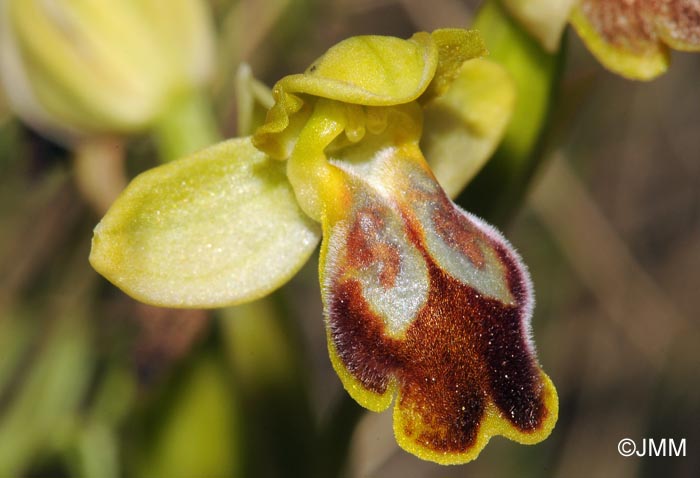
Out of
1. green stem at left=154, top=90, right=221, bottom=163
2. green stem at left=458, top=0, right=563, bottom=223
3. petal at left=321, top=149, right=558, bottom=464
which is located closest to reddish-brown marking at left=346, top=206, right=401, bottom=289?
petal at left=321, top=149, right=558, bottom=464

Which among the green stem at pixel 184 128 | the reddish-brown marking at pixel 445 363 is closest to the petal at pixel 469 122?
the reddish-brown marking at pixel 445 363

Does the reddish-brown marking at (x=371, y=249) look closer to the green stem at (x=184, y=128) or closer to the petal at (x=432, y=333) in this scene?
the petal at (x=432, y=333)

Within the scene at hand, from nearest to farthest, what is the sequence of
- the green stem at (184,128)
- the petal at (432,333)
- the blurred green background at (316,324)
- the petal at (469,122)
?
the petal at (432,333)
the petal at (469,122)
the blurred green background at (316,324)
the green stem at (184,128)

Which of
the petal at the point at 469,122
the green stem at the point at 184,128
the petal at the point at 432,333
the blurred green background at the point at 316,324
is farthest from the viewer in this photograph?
the green stem at the point at 184,128

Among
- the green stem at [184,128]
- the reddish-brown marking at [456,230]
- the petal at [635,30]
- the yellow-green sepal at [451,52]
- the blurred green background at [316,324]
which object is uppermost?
the yellow-green sepal at [451,52]

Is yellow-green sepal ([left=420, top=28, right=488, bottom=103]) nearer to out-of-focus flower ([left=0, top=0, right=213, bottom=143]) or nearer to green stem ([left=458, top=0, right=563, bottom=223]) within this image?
green stem ([left=458, top=0, right=563, bottom=223])

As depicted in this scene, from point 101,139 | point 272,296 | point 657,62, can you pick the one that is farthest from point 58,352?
point 657,62
